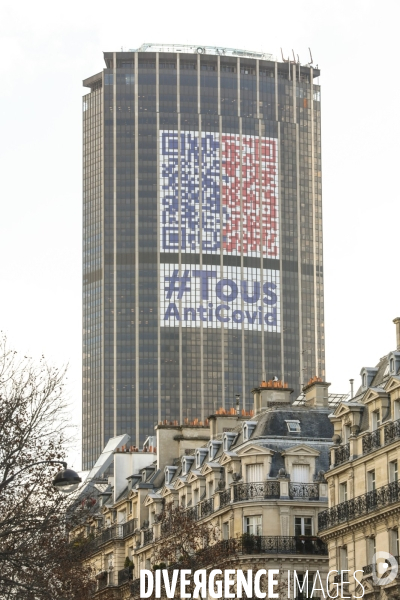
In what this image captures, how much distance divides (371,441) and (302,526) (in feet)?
44.1

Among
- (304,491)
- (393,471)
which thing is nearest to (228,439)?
(304,491)

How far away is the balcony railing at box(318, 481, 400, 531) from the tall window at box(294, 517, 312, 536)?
212 inches

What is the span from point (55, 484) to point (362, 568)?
29557 mm

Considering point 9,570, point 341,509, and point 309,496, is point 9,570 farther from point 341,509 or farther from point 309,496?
point 309,496

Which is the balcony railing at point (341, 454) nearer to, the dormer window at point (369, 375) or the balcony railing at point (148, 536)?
the dormer window at point (369, 375)

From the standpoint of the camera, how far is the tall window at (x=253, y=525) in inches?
3487

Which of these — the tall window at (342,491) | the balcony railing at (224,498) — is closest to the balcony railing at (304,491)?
the balcony railing at (224,498)

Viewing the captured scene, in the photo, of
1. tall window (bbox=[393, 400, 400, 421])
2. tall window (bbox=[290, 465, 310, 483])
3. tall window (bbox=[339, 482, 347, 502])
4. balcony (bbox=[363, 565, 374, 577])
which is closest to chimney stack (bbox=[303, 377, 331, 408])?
tall window (bbox=[290, 465, 310, 483])

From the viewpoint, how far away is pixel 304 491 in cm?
8950

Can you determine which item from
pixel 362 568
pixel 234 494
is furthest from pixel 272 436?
pixel 362 568

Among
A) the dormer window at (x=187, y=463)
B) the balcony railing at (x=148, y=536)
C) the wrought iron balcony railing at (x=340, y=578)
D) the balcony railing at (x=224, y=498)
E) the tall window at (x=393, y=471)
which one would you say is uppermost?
the dormer window at (x=187, y=463)

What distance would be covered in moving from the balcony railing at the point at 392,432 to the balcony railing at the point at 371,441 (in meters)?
0.96

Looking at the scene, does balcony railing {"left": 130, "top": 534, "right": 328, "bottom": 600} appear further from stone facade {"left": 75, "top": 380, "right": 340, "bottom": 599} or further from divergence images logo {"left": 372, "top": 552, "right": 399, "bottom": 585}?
divergence images logo {"left": 372, "top": 552, "right": 399, "bottom": 585}

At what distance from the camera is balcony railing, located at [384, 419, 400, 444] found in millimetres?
73438
